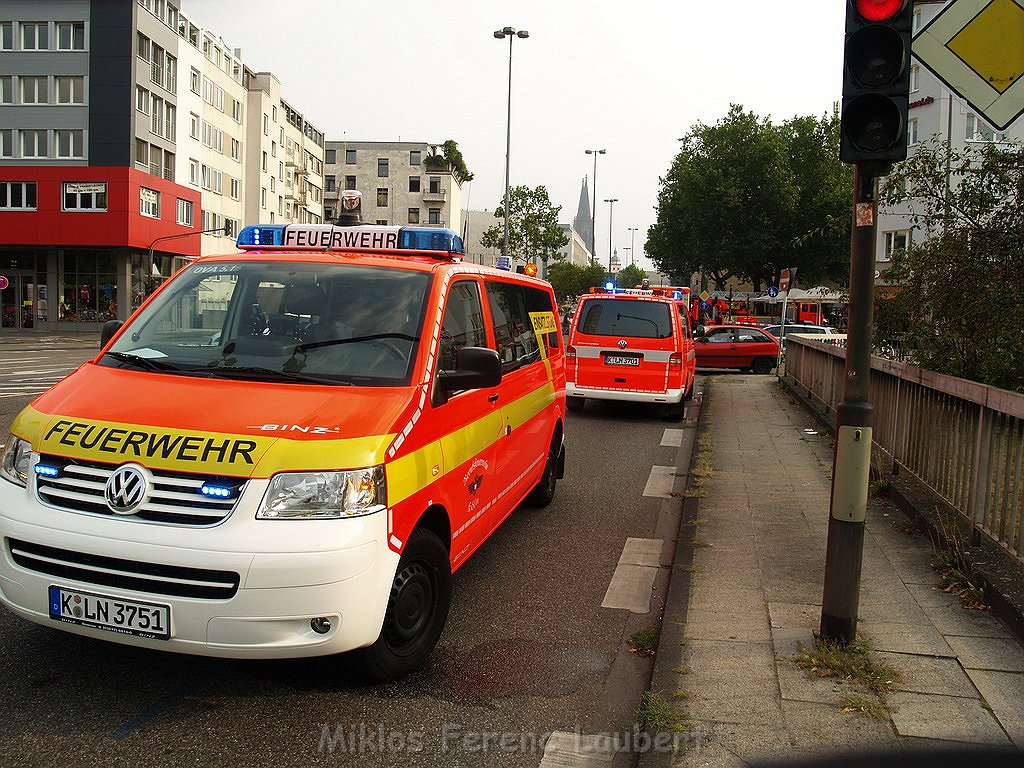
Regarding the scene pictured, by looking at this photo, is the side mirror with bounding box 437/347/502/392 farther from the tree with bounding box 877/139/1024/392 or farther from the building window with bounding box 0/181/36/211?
the building window with bounding box 0/181/36/211

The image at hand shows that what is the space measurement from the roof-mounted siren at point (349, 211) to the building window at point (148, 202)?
43.5 metres

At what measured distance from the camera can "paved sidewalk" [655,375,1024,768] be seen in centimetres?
351

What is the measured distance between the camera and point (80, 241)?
1768 inches

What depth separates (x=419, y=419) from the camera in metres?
4.18

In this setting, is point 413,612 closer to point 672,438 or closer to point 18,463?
point 18,463

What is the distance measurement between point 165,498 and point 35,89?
163ft

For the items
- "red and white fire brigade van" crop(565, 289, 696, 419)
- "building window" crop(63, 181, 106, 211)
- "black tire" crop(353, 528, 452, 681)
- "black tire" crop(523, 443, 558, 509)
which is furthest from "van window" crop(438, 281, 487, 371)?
"building window" crop(63, 181, 106, 211)

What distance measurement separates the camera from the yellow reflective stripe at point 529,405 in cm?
594

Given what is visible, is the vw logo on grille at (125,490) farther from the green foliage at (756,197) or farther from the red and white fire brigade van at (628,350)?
the green foliage at (756,197)

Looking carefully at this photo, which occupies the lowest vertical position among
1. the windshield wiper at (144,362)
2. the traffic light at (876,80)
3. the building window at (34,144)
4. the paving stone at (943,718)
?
the paving stone at (943,718)

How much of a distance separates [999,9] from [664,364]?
31.1 feet

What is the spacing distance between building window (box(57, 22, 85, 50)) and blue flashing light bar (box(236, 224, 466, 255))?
4679 cm

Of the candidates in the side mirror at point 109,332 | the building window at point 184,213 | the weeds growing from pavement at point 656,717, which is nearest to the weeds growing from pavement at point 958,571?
the weeds growing from pavement at point 656,717

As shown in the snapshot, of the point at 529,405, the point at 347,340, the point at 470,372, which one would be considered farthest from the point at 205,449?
the point at 529,405
